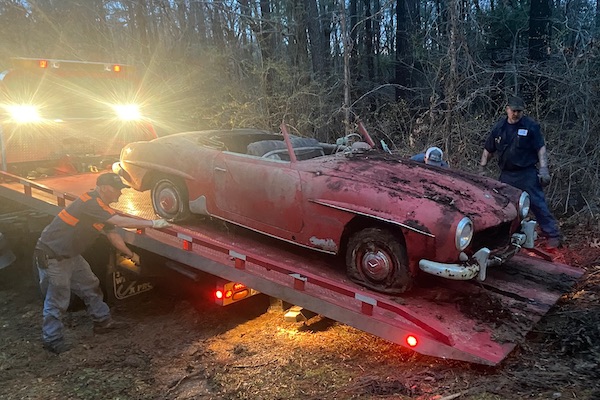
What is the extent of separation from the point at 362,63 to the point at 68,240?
1200 centimetres

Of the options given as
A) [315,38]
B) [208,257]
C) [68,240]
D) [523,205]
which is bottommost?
[208,257]

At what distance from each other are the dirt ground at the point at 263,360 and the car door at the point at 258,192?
823mm

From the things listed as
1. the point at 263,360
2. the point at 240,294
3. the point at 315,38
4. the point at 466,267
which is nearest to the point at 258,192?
the point at 240,294

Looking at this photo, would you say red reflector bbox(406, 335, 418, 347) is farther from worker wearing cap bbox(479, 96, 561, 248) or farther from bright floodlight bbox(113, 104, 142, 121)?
bright floodlight bbox(113, 104, 142, 121)

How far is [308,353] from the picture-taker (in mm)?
3949

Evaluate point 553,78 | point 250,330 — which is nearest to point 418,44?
point 553,78

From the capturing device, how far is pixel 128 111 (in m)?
7.51

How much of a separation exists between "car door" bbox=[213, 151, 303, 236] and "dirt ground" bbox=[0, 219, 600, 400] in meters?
0.82

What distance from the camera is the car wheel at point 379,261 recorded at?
3.70m

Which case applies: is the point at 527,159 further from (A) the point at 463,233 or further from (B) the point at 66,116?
(B) the point at 66,116

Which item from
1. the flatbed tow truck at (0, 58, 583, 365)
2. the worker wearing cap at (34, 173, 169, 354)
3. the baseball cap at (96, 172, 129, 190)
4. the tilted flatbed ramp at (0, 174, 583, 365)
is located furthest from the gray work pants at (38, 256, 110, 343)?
the baseball cap at (96, 172, 129, 190)

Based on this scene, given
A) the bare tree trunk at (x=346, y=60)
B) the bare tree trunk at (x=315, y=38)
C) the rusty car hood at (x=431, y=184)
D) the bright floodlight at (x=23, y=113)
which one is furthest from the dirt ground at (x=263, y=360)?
the bare tree trunk at (x=315, y=38)

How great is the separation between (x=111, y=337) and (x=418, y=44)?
9.17 metres

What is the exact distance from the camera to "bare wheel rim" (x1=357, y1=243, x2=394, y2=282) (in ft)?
12.3
